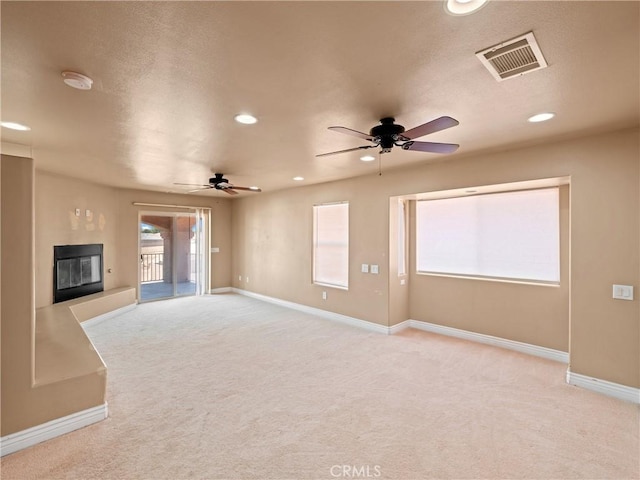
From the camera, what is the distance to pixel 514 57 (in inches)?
70.5

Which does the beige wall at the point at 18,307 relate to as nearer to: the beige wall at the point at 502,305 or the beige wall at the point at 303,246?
the beige wall at the point at 303,246

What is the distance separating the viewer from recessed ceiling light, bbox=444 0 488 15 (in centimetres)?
135

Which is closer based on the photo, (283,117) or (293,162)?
(283,117)

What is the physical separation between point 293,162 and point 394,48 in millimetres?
2744

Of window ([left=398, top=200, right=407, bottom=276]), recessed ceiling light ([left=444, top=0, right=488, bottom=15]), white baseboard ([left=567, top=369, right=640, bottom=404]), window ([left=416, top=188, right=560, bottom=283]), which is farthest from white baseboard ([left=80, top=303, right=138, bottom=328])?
white baseboard ([left=567, top=369, right=640, bottom=404])

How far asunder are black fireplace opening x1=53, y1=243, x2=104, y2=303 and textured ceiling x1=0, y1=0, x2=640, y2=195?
8.47ft

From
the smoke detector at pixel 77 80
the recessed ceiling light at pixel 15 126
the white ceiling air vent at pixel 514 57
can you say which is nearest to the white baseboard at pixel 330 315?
the white ceiling air vent at pixel 514 57

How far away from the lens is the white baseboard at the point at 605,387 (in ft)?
9.64

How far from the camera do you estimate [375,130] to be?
8.86 ft

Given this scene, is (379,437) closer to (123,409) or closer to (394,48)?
(123,409)

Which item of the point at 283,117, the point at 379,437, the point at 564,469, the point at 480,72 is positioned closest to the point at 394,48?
the point at 480,72

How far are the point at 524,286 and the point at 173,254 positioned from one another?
7.31m

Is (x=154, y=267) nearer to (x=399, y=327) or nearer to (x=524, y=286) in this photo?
(x=399, y=327)

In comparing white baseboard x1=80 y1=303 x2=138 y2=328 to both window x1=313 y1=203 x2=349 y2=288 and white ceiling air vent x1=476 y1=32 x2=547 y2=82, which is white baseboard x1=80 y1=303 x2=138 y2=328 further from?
white ceiling air vent x1=476 y1=32 x2=547 y2=82
